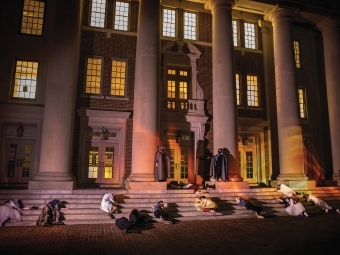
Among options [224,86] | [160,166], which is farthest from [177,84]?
[160,166]

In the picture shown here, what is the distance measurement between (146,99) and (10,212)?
7.21m

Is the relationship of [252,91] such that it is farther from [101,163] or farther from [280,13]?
[101,163]

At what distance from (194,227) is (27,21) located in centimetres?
1473

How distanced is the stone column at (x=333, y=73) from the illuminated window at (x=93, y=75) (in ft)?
47.9

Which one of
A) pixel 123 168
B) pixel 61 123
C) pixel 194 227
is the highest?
pixel 61 123

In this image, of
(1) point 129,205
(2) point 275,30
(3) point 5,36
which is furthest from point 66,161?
(2) point 275,30

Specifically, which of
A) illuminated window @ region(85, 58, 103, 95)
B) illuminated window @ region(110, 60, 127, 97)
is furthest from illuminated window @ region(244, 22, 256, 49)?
illuminated window @ region(85, 58, 103, 95)

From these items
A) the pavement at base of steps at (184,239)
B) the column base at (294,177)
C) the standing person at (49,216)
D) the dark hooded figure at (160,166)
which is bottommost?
the pavement at base of steps at (184,239)

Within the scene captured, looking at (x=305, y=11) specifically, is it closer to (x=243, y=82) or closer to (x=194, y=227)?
(x=243, y=82)

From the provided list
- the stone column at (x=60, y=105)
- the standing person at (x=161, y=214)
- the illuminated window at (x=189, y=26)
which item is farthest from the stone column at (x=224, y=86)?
the stone column at (x=60, y=105)

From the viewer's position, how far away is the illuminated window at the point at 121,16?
17.5 meters

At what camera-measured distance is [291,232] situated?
29.2ft

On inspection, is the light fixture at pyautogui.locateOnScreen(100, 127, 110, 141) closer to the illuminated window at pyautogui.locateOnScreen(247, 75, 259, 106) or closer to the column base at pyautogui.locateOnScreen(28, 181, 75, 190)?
the column base at pyautogui.locateOnScreen(28, 181, 75, 190)

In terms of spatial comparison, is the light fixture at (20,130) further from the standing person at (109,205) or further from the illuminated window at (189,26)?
the illuminated window at (189,26)
